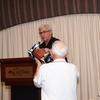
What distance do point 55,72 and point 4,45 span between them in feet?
8.18

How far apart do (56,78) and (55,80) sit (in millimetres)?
19

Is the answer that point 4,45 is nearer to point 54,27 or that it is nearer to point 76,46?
point 54,27

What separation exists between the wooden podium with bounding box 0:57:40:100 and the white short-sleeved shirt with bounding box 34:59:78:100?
0.97 m

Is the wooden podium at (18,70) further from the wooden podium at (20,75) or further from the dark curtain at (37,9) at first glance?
the dark curtain at (37,9)

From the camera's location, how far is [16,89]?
357 centimetres

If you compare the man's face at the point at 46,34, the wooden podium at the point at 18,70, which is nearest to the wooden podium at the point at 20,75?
the wooden podium at the point at 18,70

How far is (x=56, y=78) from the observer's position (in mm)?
2326

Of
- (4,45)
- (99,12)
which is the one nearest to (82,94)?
(99,12)

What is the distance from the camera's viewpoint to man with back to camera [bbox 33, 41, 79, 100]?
91.4 inches

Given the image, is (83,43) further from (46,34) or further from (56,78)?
(56,78)

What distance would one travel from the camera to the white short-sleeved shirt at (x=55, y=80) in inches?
91.4

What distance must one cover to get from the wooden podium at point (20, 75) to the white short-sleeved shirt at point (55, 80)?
0.97 meters

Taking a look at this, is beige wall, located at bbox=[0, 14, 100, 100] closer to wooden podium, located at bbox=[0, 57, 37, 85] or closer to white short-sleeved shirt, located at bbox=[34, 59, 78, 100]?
wooden podium, located at bbox=[0, 57, 37, 85]

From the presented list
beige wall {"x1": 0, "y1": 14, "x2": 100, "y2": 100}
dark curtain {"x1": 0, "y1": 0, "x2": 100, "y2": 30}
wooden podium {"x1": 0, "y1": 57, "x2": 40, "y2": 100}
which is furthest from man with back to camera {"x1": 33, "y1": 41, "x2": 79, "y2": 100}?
dark curtain {"x1": 0, "y1": 0, "x2": 100, "y2": 30}
